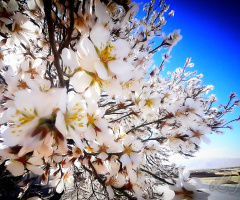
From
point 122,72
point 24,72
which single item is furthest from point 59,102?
point 24,72

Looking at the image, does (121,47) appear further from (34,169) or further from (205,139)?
(205,139)

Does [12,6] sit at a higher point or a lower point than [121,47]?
higher

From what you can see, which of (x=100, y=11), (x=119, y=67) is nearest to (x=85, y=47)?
(x=119, y=67)

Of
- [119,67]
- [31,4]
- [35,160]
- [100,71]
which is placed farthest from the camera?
[31,4]

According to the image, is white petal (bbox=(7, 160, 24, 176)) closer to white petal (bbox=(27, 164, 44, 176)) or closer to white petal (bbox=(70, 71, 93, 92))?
white petal (bbox=(27, 164, 44, 176))

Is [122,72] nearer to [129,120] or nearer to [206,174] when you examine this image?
[129,120]

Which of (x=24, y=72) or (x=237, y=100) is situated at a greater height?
(x=237, y=100)

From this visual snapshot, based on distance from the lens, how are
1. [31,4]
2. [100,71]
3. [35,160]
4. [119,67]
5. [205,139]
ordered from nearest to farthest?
[100,71], [119,67], [35,160], [31,4], [205,139]

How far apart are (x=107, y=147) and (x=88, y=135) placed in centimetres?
27

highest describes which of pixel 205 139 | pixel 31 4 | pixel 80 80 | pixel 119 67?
pixel 31 4

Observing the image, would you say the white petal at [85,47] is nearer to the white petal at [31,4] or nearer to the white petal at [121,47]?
the white petal at [121,47]

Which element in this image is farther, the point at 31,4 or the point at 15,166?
the point at 31,4

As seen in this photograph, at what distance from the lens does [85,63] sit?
74cm

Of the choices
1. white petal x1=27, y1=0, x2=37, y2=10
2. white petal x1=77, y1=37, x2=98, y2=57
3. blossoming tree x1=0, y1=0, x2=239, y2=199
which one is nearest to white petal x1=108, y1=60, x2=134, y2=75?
blossoming tree x1=0, y1=0, x2=239, y2=199
